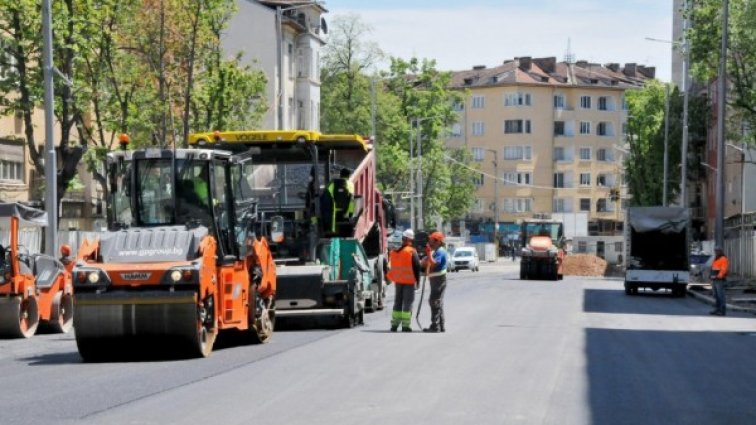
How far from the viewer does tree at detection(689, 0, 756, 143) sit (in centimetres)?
5581

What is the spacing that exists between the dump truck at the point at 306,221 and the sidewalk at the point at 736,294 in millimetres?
16011

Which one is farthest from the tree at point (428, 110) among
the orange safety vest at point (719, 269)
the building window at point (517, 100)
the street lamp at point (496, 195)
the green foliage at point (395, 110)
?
the orange safety vest at point (719, 269)

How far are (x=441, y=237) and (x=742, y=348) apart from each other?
553cm

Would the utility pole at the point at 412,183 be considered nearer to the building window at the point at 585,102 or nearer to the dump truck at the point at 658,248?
the dump truck at the point at 658,248

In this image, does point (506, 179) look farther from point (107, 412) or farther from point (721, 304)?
point (107, 412)

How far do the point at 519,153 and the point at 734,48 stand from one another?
80600mm

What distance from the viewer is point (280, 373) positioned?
1702 cm

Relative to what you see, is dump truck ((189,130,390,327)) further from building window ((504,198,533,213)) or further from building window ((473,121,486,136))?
building window ((473,121,486,136))

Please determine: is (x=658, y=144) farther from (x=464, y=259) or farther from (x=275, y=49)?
(x=275, y=49)

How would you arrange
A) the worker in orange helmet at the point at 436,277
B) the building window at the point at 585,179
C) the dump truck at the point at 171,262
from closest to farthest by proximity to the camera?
the dump truck at the point at 171,262
the worker in orange helmet at the point at 436,277
the building window at the point at 585,179

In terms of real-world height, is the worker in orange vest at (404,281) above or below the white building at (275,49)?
below

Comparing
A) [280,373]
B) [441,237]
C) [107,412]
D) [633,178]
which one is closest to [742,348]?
[441,237]

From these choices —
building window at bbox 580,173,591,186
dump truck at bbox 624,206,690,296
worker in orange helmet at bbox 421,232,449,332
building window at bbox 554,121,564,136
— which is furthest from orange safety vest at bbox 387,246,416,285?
building window at bbox 580,173,591,186

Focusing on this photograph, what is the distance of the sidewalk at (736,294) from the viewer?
41469 mm
